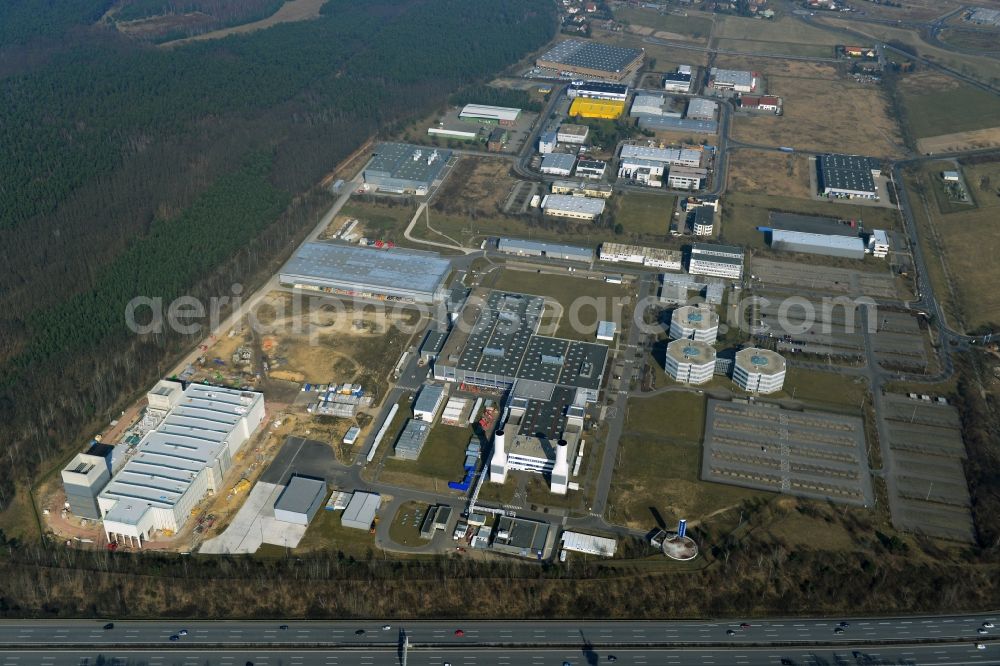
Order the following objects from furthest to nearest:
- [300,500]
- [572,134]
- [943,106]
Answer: [943,106], [572,134], [300,500]

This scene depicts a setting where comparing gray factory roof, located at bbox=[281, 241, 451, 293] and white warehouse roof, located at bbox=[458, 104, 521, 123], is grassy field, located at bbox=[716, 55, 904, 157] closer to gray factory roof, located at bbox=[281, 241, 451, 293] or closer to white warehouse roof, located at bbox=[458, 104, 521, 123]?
white warehouse roof, located at bbox=[458, 104, 521, 123]

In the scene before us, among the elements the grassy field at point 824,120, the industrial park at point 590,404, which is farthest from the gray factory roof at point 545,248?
the grassy field at point 824,120

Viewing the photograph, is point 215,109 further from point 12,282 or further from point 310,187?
point 12,282

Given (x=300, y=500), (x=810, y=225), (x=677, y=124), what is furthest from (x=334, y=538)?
(x=677, y=124)

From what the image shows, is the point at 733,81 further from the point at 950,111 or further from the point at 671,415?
the point at 671,415

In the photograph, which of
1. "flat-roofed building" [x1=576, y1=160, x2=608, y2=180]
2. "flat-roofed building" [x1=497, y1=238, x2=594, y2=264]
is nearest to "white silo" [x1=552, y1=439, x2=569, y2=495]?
"flat-roofed building" [x1=497, y1=238, x2=594, y2=264]

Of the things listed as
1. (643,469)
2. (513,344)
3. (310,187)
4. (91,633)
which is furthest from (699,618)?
(310,187)
